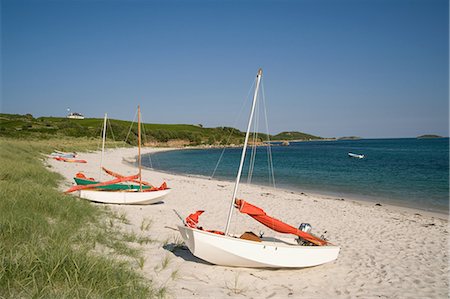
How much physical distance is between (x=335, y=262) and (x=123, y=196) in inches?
378

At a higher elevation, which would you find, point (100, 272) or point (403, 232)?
point (100, 272)

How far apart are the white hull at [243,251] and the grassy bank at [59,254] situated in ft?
4.92

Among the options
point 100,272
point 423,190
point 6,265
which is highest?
point 6,265

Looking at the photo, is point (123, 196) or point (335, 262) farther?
point (123, 196)

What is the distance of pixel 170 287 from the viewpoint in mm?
6332

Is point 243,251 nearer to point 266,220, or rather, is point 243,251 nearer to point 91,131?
point 266,220

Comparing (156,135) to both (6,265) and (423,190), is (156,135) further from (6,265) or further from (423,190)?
(6,265)

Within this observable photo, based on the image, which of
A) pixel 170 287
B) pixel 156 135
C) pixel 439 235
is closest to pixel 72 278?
pixel 170 287

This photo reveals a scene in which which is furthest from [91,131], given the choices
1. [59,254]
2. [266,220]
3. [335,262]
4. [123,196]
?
[59,254]

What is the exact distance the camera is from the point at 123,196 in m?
14.4

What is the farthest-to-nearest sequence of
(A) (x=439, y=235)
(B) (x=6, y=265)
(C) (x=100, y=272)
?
1. (A) (x=439, y=235)
2. (C) (x=100, y=272)
3. (B) (x=6, y=265)

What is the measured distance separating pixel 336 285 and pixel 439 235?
7544 millimetres

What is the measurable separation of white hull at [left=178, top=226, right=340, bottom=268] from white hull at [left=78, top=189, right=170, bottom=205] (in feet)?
24.3

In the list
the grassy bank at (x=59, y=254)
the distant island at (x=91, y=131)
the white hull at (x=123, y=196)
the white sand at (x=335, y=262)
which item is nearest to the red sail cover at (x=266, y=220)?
the white sand at (x=335, y=262)
